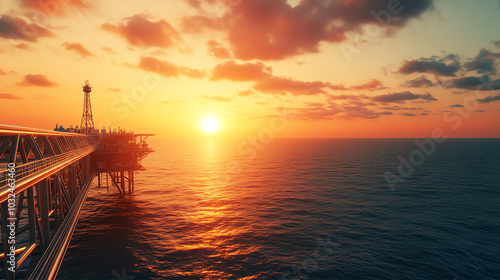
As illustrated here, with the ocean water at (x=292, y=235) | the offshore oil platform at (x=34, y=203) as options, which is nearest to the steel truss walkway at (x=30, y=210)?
the offshore oil platform at (x=34, y=203)

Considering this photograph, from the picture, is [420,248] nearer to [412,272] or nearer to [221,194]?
[412,272]

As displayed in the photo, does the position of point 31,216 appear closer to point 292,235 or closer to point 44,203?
point 44,203

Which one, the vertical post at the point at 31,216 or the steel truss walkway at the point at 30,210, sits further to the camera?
the vertical post at the point at 31,216

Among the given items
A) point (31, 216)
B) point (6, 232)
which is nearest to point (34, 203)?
point (6, 232)

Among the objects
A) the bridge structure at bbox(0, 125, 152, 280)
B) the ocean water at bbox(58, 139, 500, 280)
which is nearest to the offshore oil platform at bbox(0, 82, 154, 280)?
the bridge structure at bbox(0, 125, 152, 280)

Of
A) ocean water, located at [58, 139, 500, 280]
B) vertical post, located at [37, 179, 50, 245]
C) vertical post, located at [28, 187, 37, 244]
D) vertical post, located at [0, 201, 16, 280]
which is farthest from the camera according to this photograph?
ocean water, located at [58, 139, 500, 280]

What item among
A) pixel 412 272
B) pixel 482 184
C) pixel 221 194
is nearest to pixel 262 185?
pixel 221 194

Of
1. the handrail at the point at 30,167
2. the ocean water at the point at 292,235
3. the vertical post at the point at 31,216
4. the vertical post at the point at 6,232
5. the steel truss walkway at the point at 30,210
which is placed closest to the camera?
the vertical post at the point at 6,232

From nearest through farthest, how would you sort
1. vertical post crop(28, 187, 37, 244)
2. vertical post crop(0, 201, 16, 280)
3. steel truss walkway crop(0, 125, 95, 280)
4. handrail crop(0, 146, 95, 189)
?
vertical post crop(0, 201, 16, 280) → steel truss walkway crop(0, 125, 95, 280) → handrail crop(0, 146, 95, 189) → vertical post crop(28, 187, 37, 244)

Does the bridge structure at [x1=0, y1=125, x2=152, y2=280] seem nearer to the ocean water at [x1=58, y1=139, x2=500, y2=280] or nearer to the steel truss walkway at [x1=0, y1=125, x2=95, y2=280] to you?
the steel truss walkway at [x1=0, y1=125, x2=95, y2=280]

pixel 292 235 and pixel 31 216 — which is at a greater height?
pixel 31 216

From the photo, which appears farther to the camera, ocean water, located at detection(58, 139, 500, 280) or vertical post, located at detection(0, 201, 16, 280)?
ocean water, located at detection(58, 139, 500, 280)

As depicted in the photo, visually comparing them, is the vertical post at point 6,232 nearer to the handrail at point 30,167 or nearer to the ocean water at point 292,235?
the handrail at point 30,167

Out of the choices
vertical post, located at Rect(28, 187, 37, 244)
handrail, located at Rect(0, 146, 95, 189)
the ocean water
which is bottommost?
the ocean water
